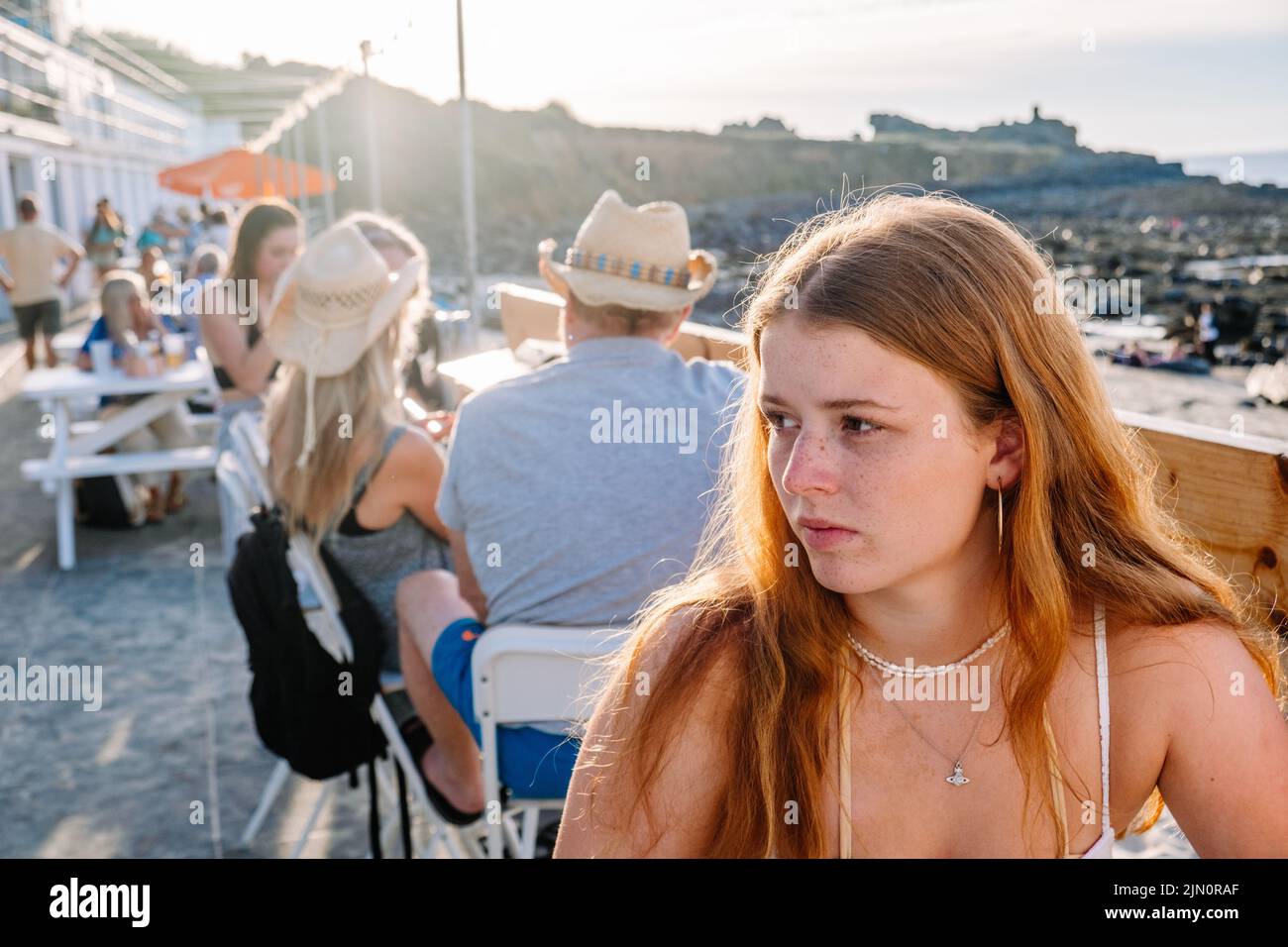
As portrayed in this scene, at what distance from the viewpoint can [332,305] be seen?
281cm

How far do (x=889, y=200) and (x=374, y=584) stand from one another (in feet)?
5.50

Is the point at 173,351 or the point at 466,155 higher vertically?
the point at 466,155

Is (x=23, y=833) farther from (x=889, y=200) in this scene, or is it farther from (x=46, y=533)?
(x=46, y=533)

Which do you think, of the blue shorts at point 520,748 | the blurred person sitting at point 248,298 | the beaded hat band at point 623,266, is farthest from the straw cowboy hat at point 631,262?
the blurred person sitting at point 248,298

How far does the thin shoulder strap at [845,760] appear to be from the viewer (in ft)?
4.20

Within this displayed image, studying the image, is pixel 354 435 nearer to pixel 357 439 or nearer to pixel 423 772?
pixel 357 439

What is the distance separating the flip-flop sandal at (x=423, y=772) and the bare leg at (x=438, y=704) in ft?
0.03

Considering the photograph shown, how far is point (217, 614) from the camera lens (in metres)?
4.75

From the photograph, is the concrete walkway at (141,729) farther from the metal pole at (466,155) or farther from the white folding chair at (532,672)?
the metal pole at (466,155)

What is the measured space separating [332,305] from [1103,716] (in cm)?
214

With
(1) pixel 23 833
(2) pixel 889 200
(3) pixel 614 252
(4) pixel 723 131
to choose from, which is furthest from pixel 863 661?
(4) pixel 723 131

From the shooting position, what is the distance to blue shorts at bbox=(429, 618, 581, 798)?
2.09 m

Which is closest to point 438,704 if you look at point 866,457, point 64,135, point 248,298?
point 866,457

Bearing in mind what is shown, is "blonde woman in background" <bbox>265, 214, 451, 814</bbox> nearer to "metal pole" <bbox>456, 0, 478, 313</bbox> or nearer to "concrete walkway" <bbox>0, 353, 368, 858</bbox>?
"concrete walkway" <bbox>0, 353, 368, 858</bbox>
